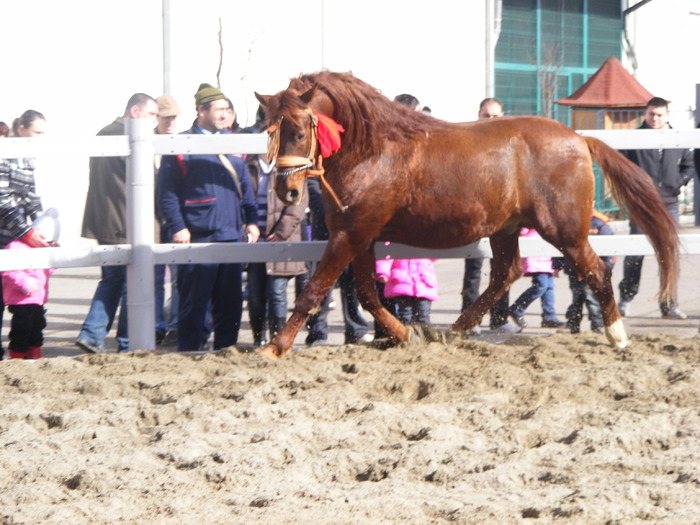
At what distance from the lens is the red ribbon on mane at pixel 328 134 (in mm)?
5910

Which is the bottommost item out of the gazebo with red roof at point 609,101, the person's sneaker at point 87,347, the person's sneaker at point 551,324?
the person's sneaker at point 551,324

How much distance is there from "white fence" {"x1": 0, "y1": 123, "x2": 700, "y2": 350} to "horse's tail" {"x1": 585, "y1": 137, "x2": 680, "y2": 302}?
1.33ft

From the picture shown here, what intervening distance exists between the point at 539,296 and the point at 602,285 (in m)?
2.15

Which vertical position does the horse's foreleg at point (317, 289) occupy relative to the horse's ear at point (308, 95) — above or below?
below

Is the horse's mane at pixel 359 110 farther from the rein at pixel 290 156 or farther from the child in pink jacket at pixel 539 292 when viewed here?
the child in pink jacket at pixel 539 292

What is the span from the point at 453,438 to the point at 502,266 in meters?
2.54

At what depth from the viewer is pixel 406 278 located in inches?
292

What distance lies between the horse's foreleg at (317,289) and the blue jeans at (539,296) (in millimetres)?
2756

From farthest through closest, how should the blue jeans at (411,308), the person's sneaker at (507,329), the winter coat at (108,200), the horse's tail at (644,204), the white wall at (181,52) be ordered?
the white wall at (181,52), the person's sneaker at (507,329), the winter coat at (108,200), the blue jeans at (411,308), the horse's tail at (644,204)

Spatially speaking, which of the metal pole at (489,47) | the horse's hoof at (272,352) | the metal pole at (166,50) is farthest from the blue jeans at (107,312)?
the metal pole at (489,47)

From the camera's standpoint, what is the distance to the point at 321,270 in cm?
617

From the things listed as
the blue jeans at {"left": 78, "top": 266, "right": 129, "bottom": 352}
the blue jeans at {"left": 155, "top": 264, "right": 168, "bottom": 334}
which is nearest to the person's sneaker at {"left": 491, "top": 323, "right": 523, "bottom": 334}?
the blue jeans at {"left": 155, "top": 264, "right": 168, "bottom": 334}

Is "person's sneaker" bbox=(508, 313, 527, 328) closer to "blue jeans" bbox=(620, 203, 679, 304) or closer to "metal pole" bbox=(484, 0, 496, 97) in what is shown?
"blue jeans" bbox=(620, 203, 679, 304)

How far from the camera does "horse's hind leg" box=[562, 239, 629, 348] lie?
6.44m
